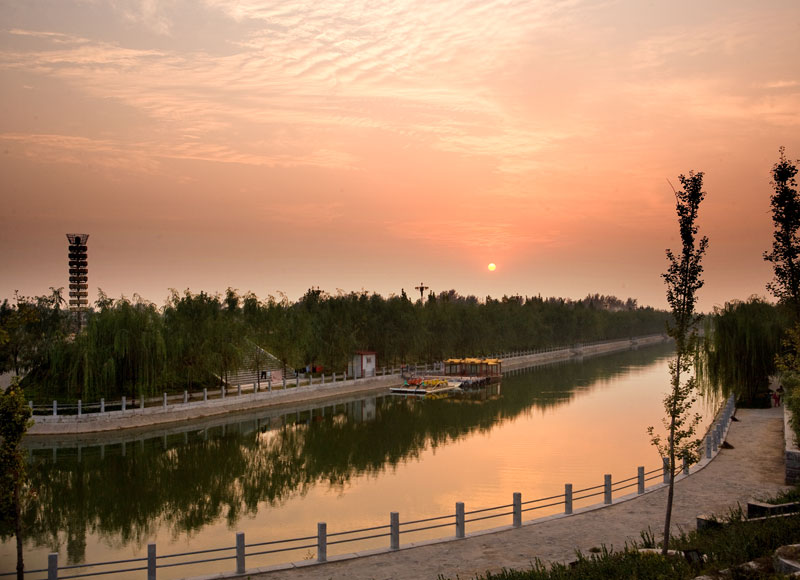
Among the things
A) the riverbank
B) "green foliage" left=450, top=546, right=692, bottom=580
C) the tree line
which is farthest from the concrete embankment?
"green foliage" left=450, top=546, right=692, bottom=580

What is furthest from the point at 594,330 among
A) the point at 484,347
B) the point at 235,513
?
the point at 235,513

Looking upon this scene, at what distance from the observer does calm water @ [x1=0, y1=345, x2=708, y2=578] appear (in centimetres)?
2225

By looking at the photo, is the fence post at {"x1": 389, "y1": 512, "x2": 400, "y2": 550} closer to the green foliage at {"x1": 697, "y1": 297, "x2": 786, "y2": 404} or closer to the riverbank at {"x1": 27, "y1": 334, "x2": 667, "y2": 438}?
the riverbank at {"x1": 27, "y1": 334, "x2": 667, "y2": 438}

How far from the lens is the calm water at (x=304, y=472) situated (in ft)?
73.0

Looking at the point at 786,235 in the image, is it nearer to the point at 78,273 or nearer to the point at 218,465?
the point at 218,465

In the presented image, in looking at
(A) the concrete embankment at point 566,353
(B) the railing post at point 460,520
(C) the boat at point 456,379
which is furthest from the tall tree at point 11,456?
(A) the concrete embankment at point 566,353

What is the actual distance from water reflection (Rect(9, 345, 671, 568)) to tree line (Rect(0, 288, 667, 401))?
6.00m

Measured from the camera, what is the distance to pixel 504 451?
35656 millimetres

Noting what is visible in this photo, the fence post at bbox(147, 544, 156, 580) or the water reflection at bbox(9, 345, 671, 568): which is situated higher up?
the fence post at bbox(147, 544, 156, 580)

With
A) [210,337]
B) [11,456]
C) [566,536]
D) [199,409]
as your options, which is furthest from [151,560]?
[210,337]

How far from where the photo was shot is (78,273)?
7494 cm

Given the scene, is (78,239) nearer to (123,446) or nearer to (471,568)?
(123,446)

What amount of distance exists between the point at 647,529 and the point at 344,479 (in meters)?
15.0

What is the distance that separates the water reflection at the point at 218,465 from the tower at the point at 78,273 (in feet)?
116
